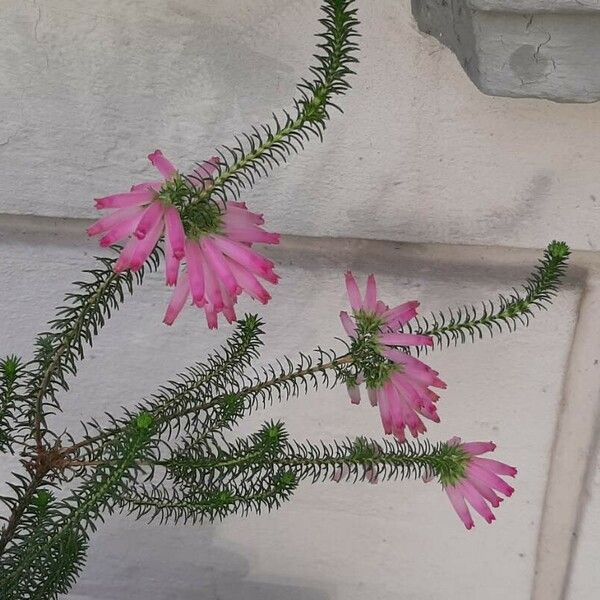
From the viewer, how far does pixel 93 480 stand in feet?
1.51

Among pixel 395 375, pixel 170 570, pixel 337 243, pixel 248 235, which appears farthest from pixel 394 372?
pixel 170 570

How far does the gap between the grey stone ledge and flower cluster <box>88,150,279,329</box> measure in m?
0.18

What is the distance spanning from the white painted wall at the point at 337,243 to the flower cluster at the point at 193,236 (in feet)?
0.75

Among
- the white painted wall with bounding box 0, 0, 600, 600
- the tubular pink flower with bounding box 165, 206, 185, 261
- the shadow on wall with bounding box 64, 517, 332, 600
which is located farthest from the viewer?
the shadow on wall with bounding box 64, 517, 332, 600

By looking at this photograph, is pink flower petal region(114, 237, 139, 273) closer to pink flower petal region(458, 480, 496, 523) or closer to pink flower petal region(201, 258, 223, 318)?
pink flower petal region(201, 258, 223, 318)

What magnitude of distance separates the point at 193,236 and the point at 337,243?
0.30 metres

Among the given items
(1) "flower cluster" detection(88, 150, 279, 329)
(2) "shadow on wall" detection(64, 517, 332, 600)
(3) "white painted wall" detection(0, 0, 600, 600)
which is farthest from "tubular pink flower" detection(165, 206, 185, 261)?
(2) "shadow on wall" detection(64, 517, 332, 600)

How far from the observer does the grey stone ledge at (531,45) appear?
1.55 ft

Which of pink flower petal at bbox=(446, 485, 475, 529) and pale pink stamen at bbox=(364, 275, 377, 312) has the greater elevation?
pale pink stamen at bbox=(364, 275, 377, 312)

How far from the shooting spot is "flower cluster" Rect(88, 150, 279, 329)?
392 millimetres

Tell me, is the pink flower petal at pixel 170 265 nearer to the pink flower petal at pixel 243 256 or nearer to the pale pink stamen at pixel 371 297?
the pink flower petal at pixel 243 256

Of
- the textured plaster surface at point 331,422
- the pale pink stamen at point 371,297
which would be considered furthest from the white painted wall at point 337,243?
the pale pink stamen at point 371,297

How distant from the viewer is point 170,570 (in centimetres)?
82

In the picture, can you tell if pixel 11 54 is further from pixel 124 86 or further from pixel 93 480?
pixel 93 480
